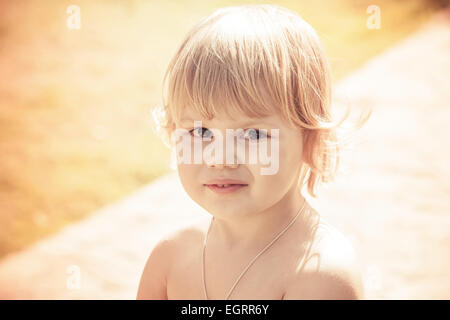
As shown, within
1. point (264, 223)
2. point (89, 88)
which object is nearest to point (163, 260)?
point (264, 223)

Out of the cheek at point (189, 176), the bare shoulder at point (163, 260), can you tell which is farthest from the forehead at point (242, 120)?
the bare shoulder at point (163, 260)

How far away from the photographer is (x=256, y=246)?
1767 millimetres

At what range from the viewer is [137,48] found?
24.9ft

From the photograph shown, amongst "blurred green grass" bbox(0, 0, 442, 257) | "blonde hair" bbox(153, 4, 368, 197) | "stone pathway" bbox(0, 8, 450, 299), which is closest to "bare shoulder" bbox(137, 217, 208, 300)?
"blonde hair" bbox(153, 4, 368, 197)

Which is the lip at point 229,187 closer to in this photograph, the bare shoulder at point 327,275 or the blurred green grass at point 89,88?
the bare shoulder at point 327,275

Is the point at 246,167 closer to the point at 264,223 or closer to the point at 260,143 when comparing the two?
the point at 260,143

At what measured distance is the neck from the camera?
1.74 m

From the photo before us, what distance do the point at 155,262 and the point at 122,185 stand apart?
319 cm

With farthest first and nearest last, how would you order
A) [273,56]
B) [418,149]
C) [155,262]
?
[418,149], [155,262], [273,56]

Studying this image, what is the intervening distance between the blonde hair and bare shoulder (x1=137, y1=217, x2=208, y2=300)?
1.68ft

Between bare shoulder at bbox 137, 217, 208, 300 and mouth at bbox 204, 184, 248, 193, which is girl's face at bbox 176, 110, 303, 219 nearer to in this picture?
mouth at bbox 204, 184, 248, 193
